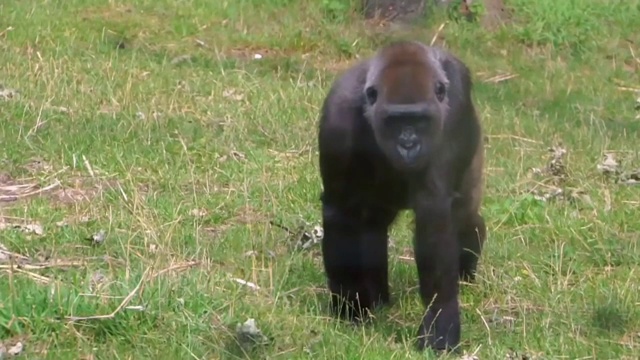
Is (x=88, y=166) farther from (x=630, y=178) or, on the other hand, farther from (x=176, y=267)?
(x=630, y=178)

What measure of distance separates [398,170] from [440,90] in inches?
13.9

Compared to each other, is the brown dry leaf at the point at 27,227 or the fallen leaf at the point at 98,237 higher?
the fallen leaf at the point at 98,237

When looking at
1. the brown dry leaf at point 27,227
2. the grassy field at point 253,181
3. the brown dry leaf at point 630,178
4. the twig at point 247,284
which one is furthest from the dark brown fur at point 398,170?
the brown dry leaf at point 630,178

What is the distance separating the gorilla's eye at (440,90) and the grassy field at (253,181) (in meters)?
0.94

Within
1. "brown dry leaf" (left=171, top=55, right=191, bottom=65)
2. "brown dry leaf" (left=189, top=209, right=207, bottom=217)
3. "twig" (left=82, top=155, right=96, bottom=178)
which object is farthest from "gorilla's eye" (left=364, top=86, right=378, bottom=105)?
"brown dry leaf" (left=171, top=55, right=191, bottom=65)

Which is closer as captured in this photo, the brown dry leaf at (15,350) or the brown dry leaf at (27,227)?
the brown dry leaf at (15,350)

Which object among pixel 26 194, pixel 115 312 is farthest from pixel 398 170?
pixel 26 194

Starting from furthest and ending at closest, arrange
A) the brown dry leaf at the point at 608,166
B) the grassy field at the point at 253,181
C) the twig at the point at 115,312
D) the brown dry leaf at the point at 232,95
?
the brown dry leaf at the point at 232,95
the brown dry leaf at the point at 608,166
the grassy field at the point at 253,181
the twig at the point at 115,312

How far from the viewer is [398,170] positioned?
4309 mm

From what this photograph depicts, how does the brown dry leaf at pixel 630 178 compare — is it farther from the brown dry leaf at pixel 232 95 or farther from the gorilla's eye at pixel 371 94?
the gorilla's eye at pixel 371 94

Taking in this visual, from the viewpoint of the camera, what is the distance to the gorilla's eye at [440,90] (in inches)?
171

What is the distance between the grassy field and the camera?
4086mm

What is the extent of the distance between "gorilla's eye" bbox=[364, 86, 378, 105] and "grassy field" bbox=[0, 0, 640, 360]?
0.87 m

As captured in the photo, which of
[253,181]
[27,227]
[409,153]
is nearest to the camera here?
[409,153]
